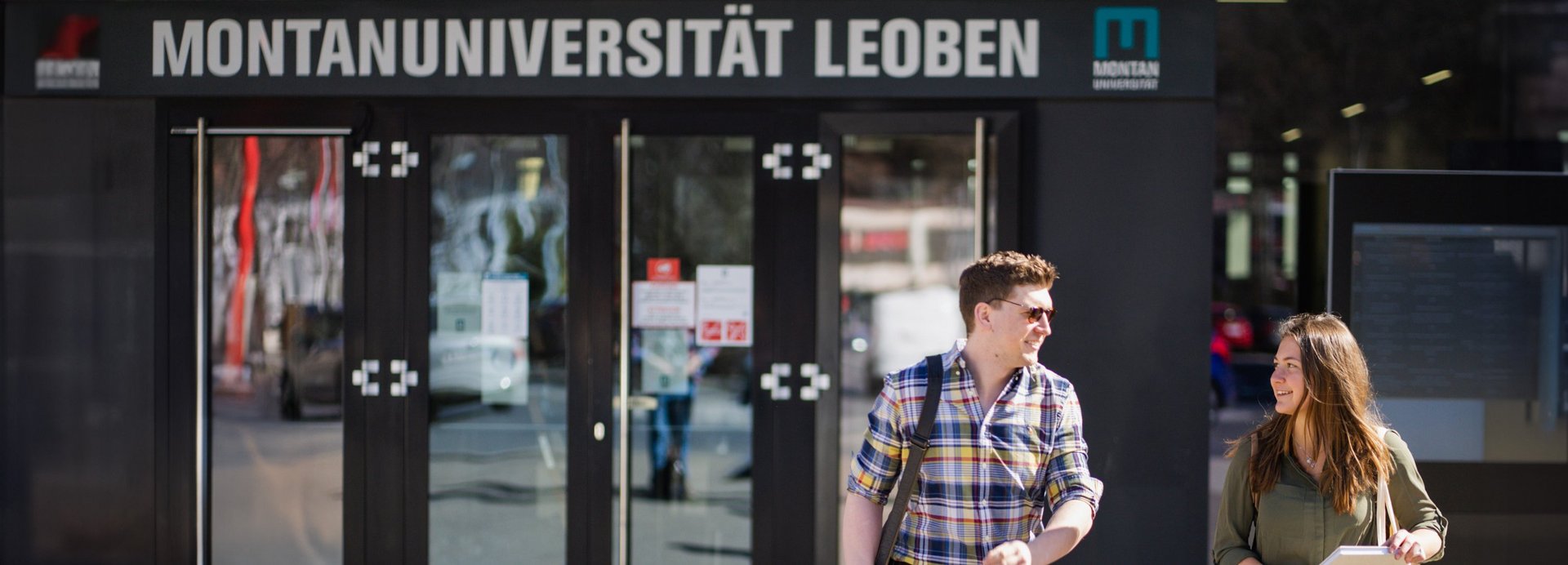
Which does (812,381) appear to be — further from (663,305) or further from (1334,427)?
(1334,427)

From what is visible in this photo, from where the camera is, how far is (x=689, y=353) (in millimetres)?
5930

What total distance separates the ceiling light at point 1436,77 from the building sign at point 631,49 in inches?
119

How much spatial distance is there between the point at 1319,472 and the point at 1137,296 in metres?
2.57

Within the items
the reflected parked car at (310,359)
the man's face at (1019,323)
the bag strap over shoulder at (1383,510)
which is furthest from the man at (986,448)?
the reflected parked car at (310,359)

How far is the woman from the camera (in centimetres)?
310

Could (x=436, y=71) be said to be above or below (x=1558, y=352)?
above

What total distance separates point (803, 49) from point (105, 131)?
130 inches

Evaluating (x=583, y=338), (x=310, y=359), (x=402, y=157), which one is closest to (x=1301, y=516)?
(x=583, y=338)

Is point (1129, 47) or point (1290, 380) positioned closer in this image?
point (1290, 380)

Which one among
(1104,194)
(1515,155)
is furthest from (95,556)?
(1515,155)

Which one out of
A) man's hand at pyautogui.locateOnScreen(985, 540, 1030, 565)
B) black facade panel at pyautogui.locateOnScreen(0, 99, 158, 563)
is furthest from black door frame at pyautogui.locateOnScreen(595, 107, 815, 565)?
man's hand at pyautogui.locateOnScreen(985, 540, 1030, 565)

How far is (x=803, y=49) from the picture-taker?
5.72m

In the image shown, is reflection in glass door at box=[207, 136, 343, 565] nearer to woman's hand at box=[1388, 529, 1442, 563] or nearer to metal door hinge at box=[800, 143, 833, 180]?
metal door hinge at box=[800, 143, 833, 180]

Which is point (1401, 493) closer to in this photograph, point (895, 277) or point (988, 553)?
point (988, 553)
